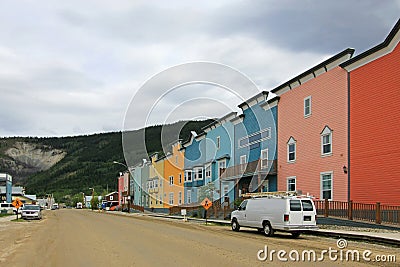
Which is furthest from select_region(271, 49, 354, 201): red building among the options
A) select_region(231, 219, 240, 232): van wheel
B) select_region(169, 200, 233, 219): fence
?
select_region(231, 219, 240, 232): van wheel

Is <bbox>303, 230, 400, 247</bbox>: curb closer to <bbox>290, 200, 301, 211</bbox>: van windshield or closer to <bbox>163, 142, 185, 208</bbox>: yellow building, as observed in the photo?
<bbox>290, 200, 301, 211</bbox>: van windshield

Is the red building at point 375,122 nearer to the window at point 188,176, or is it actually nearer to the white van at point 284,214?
the white van at point 284,214

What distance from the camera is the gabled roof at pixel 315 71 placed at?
100.0 feet

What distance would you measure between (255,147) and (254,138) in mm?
809

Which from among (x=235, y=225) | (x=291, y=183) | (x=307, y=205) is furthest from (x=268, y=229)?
(x=291, y=183)

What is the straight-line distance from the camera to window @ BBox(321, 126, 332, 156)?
32094mm

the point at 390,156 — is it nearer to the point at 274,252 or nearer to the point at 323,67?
the point at 323,67

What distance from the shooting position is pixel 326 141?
32688 mm

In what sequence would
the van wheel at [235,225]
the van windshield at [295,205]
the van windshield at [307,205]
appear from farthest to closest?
the van wheel at [235,225] < the van windshield at [307,205] < the van windshield at [295,205]

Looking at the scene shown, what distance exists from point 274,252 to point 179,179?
165ft

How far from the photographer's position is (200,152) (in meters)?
59.6

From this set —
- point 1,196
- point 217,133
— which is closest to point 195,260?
point 217,133

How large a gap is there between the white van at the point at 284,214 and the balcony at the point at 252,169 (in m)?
14.2

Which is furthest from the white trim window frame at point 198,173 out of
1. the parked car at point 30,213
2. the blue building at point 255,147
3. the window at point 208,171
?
the parked car at point 30,213
